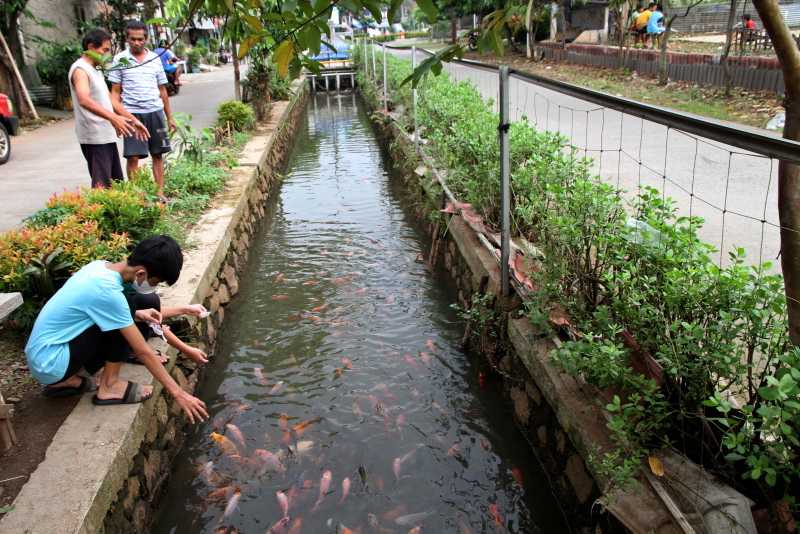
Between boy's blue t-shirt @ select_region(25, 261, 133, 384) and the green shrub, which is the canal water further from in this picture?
the green shrub

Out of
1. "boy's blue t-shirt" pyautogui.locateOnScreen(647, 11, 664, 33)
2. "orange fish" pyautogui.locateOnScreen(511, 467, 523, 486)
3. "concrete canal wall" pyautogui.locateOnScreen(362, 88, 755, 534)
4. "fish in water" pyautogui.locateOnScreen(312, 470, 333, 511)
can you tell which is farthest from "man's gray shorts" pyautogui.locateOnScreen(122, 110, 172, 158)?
"boy's blue t-shirt" pyautogui.locateOnScreen(647, 11, 664, 33)

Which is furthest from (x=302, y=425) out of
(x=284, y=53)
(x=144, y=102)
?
(x=144, y=102)

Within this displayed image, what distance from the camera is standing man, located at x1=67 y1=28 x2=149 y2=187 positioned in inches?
219

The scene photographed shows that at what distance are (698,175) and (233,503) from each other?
260 inches

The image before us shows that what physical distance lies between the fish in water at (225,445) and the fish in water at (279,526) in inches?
28.0

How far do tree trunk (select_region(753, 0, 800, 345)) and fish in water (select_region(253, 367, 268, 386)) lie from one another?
3622 millimetres

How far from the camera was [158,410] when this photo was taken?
154 inches

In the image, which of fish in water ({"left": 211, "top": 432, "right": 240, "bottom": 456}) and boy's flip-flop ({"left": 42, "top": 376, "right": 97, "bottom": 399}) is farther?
fish in water ({"left": 211, "top": 432, "right": 240, "bottom": 456})

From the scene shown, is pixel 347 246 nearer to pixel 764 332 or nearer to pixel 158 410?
pixel 158 410

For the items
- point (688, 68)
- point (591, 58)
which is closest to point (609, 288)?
point (688, 68)

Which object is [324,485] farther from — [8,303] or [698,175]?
[698,175]

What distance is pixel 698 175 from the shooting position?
7.73m

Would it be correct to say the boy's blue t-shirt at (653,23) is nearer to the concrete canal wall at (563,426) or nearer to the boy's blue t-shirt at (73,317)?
the concrete canal wall at (563,426)

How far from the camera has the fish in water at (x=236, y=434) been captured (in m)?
4.20
